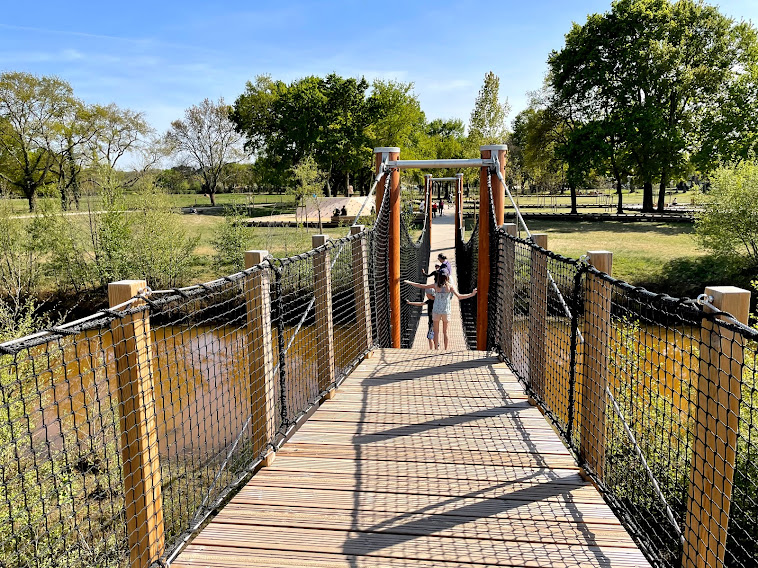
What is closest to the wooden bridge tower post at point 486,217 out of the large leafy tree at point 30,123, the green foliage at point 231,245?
the green foliage at point 231,245

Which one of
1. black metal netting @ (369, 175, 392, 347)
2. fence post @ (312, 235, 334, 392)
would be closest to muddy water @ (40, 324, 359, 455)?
fence post @ (312, 235, 334, 392)

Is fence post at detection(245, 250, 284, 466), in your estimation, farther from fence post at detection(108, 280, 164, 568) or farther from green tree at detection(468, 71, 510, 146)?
green tree at detection(468, 71, 510, 146)

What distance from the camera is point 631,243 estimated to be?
17.4 metres

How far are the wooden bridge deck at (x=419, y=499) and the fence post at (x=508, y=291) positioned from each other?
90 centimetres

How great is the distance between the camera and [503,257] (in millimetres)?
4219

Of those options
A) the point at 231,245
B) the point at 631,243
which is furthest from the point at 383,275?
the point at 631,243

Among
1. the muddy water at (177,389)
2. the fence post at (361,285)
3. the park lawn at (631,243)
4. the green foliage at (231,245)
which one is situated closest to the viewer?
the muddy water at (177,389)

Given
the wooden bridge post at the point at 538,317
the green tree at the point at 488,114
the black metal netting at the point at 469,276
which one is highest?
the green tree at the point at 488,114

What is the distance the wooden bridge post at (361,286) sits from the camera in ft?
12.9

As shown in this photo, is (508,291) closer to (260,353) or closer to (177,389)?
(260,353)

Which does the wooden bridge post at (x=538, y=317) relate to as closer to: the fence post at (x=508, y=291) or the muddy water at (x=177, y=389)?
the fence post at (x=508, y=291)

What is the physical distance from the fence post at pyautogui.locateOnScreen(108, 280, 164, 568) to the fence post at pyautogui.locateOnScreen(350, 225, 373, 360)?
2249mm

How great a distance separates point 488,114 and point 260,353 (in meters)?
24.0

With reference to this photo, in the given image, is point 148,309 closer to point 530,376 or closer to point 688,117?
point 530,376
